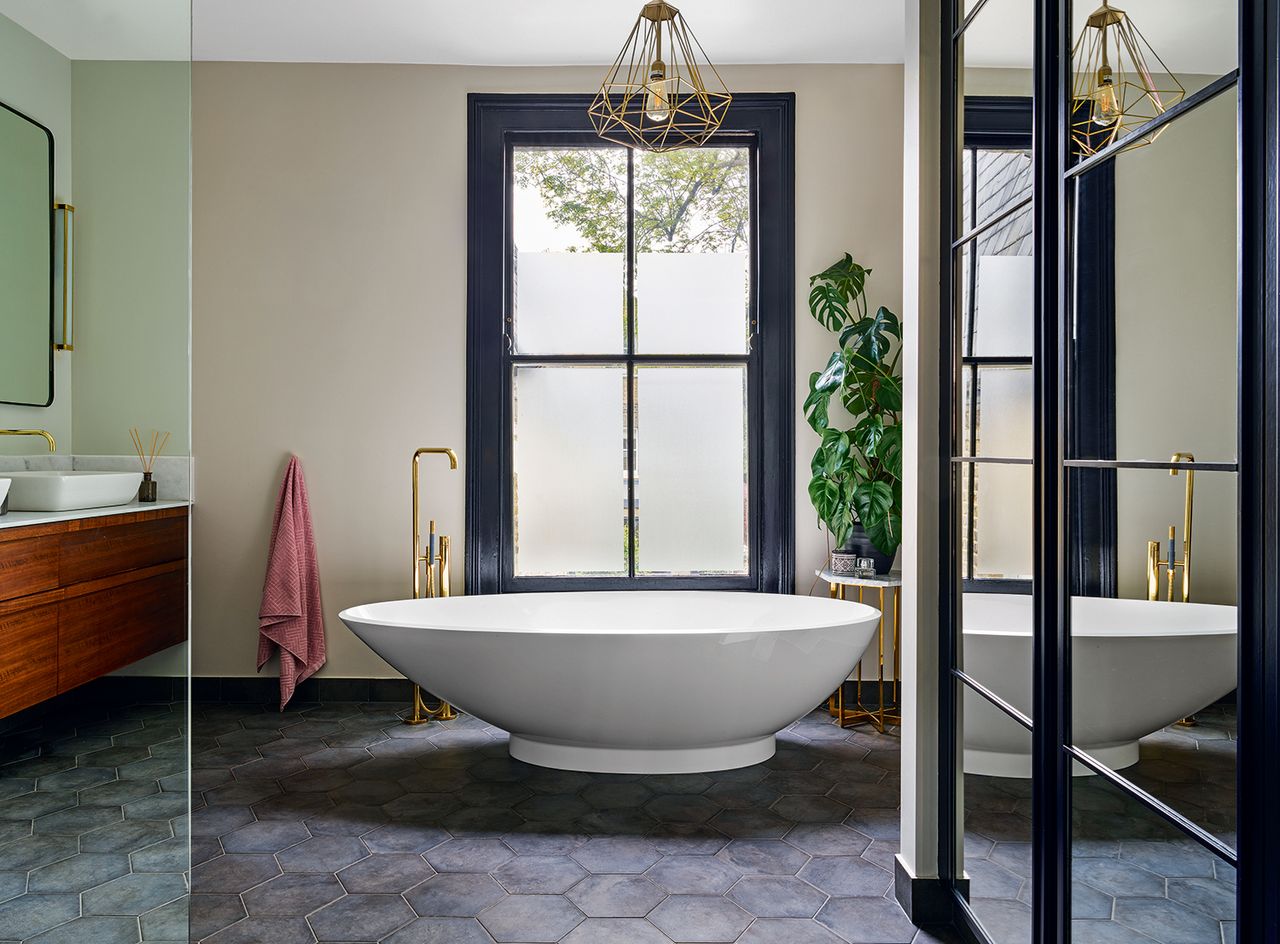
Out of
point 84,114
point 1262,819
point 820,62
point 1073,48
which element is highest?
point 820,62


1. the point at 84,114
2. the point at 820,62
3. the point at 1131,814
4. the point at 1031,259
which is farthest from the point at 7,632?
the point at 820,62

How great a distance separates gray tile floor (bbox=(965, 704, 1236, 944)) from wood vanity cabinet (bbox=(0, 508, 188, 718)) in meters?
1.62

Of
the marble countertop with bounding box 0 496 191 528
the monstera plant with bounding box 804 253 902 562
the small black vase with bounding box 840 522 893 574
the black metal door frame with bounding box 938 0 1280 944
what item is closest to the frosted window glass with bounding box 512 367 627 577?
the monstera plant with bounding box 804 253 902 562

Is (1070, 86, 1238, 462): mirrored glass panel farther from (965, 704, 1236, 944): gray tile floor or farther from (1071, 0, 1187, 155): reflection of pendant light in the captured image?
(965, 704, 1236, 944): gray tile floor

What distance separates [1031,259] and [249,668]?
3.54m

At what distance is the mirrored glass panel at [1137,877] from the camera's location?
3.55 ft

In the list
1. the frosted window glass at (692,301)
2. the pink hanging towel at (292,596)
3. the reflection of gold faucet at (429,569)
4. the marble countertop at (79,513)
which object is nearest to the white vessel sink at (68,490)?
the marble countertop at (79,513)

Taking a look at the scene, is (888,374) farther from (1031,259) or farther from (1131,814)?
(1131,814)

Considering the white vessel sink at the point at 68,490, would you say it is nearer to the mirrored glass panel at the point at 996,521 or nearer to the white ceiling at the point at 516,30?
the mirrored glass panel at the point at 996,521

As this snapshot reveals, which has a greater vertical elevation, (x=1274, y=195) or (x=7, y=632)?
(x=1274, y=195)

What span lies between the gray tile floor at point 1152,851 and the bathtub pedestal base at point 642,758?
134 centimetres

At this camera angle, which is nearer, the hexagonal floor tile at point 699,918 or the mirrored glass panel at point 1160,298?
the mirrored glass panel at point 1160,298

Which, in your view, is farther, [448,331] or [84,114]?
[448,331]

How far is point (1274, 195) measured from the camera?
3.14 ft
